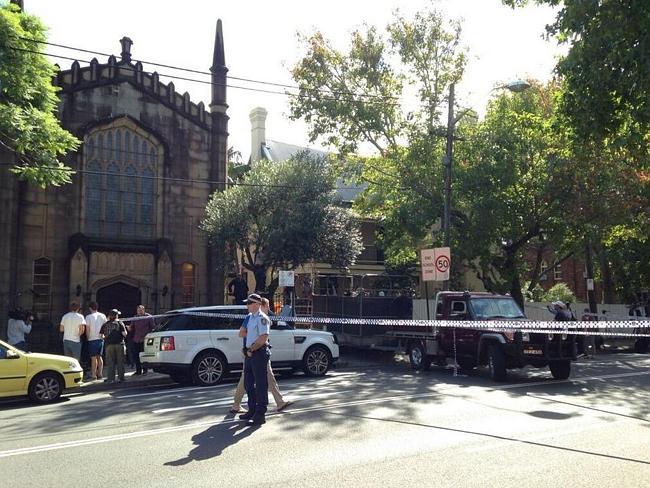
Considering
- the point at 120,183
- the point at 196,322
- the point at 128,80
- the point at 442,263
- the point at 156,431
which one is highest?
the point at 128,80

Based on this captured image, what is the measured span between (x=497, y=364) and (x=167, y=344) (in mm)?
6811

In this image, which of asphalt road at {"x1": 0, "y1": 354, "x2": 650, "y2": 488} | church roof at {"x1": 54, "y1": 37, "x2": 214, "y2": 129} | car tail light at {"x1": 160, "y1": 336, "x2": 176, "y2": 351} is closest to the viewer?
asphalt road at {"x1": 0, "y1": 354, "x2": 650, "y2": 488}

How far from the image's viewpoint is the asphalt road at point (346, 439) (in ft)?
19.5

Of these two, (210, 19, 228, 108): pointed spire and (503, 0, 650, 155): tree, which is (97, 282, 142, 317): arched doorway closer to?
(210, 19, 228, 108): pointed spire

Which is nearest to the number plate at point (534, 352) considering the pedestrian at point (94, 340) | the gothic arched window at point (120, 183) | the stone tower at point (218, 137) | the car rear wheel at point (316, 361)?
the car rear wheel at point (316, 361)

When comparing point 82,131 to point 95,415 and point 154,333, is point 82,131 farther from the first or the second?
point 95,415

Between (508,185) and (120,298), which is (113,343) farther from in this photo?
(508,185)

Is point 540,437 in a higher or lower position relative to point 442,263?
lower

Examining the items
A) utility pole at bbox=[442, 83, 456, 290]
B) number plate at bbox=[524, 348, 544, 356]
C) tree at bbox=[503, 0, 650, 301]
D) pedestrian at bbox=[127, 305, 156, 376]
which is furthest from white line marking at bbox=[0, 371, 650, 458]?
utility pole at bbox=[442, 83, 456, 290]

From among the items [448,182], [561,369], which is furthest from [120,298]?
[561,369]

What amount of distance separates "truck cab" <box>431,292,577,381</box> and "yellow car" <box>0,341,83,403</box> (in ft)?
26.8

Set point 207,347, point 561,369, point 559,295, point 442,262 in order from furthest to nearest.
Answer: point 559,295 → point 442,262 → point 561,369 → point 207,347

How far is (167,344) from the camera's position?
1297 centimetres

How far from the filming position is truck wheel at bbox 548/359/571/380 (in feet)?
44.4
